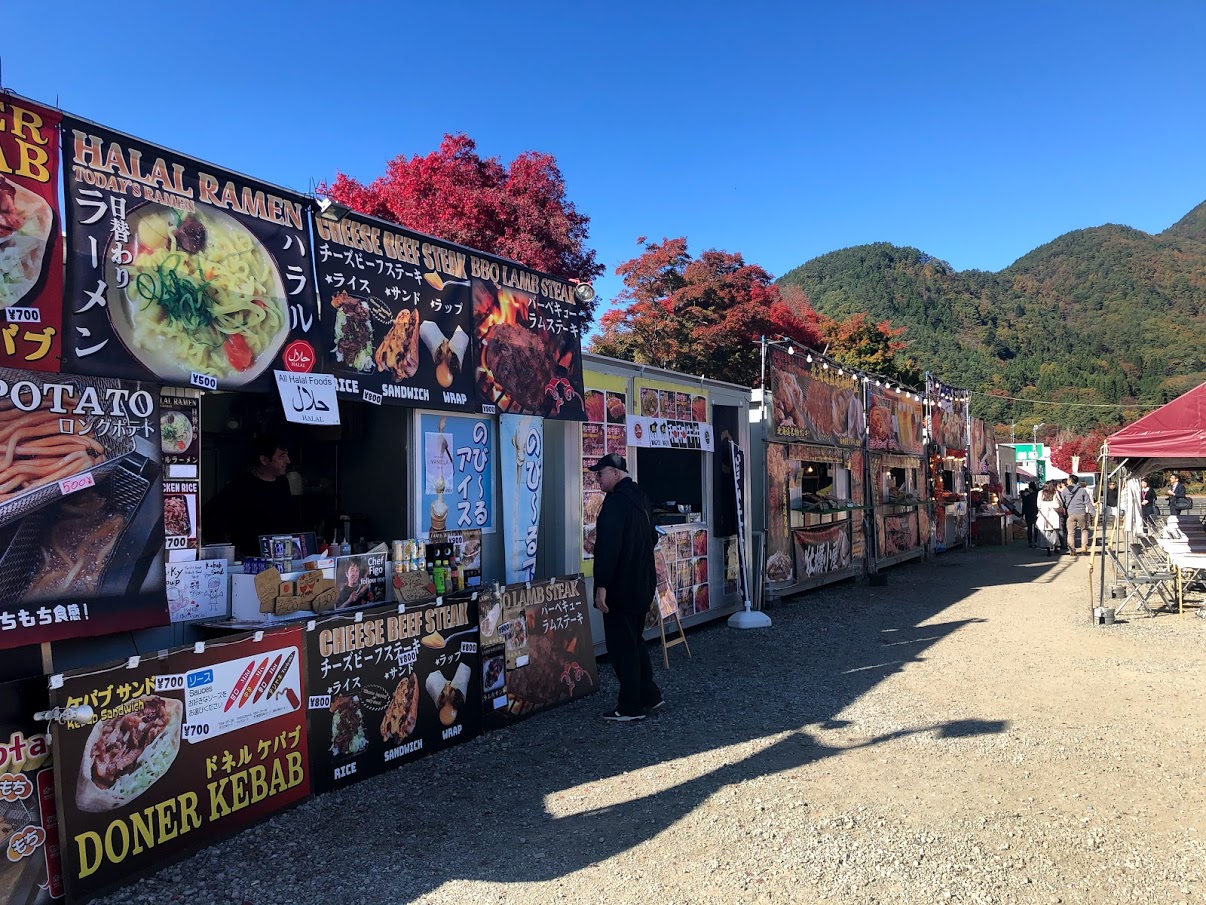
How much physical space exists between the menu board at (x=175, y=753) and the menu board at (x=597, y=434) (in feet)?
11.9

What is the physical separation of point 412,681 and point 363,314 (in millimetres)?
2356

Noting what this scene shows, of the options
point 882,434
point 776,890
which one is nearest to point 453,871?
point 776,890

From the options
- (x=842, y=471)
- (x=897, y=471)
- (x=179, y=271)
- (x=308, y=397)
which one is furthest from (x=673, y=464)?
(x=897, y=471)

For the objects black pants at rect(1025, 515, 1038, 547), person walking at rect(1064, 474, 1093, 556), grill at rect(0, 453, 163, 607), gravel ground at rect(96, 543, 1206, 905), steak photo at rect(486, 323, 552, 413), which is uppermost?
steak photo at rect(486, 323, 552, 413)

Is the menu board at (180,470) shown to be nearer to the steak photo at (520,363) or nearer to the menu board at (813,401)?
the steak photo at (520,363)

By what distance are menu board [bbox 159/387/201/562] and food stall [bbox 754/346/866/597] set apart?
752cm

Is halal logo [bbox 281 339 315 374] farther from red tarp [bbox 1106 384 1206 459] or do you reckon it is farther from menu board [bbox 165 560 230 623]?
red tarp [bbox 1106 384 1206 459]

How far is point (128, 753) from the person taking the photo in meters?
3.54

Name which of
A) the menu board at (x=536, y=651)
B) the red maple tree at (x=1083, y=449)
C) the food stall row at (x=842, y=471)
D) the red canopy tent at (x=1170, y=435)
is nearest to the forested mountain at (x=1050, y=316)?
the red maple tree at (x=1083, y=449)

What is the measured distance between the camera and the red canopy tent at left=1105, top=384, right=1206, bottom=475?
385 inches

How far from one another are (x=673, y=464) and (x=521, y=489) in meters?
3.11

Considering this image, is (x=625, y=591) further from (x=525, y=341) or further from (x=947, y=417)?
(x=947, y=417)

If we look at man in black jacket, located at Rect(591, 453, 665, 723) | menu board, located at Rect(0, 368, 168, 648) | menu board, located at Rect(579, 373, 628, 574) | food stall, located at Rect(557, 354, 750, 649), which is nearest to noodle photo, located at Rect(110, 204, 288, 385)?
menu board, located at Rect(0, 368, 168, 648)

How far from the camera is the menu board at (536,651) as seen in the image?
5.73 m
